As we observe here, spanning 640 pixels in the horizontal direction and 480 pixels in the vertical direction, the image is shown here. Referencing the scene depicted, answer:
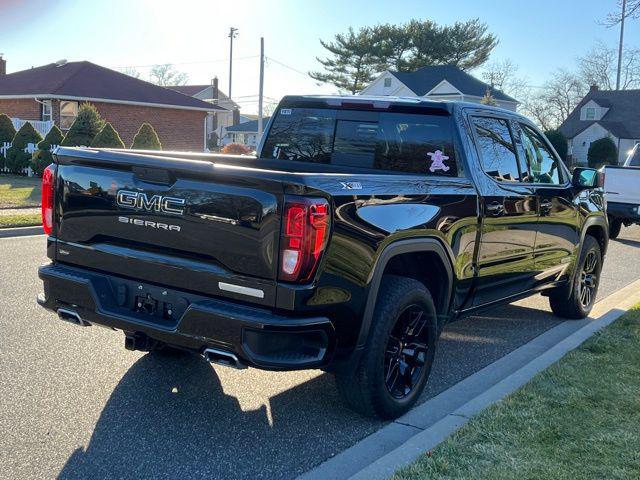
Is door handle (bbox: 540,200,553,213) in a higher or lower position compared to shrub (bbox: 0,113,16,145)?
higher

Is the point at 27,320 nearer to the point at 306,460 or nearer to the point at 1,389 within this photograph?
the point at 1,389

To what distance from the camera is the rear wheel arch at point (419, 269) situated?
3934mm

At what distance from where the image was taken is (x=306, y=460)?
3.84 meters

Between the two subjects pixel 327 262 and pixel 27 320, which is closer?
pixel 327 262

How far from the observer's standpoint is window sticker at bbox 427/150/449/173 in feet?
16.9

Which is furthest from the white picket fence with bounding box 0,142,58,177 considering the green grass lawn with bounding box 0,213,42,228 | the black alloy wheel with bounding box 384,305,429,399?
the black alloy wheel with bounding box 384,305,429,399

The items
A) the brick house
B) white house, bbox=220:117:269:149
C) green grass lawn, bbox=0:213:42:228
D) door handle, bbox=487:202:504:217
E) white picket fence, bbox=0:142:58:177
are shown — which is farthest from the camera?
white house, bbox=220:117:269:149

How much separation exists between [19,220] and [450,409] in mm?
10009

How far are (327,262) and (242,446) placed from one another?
122 centimetres

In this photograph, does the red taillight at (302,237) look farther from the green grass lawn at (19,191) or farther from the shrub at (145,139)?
the shrub at (145,139)

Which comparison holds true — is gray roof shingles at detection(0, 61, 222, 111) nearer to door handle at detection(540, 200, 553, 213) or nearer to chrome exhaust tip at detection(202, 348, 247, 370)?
door handle at detection(540, 200, 553, 213)

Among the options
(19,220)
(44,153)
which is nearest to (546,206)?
(19,220)

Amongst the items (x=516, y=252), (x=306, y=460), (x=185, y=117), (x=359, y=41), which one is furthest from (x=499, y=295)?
(x=359, y=41)

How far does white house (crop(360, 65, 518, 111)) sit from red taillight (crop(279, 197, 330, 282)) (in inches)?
1812
